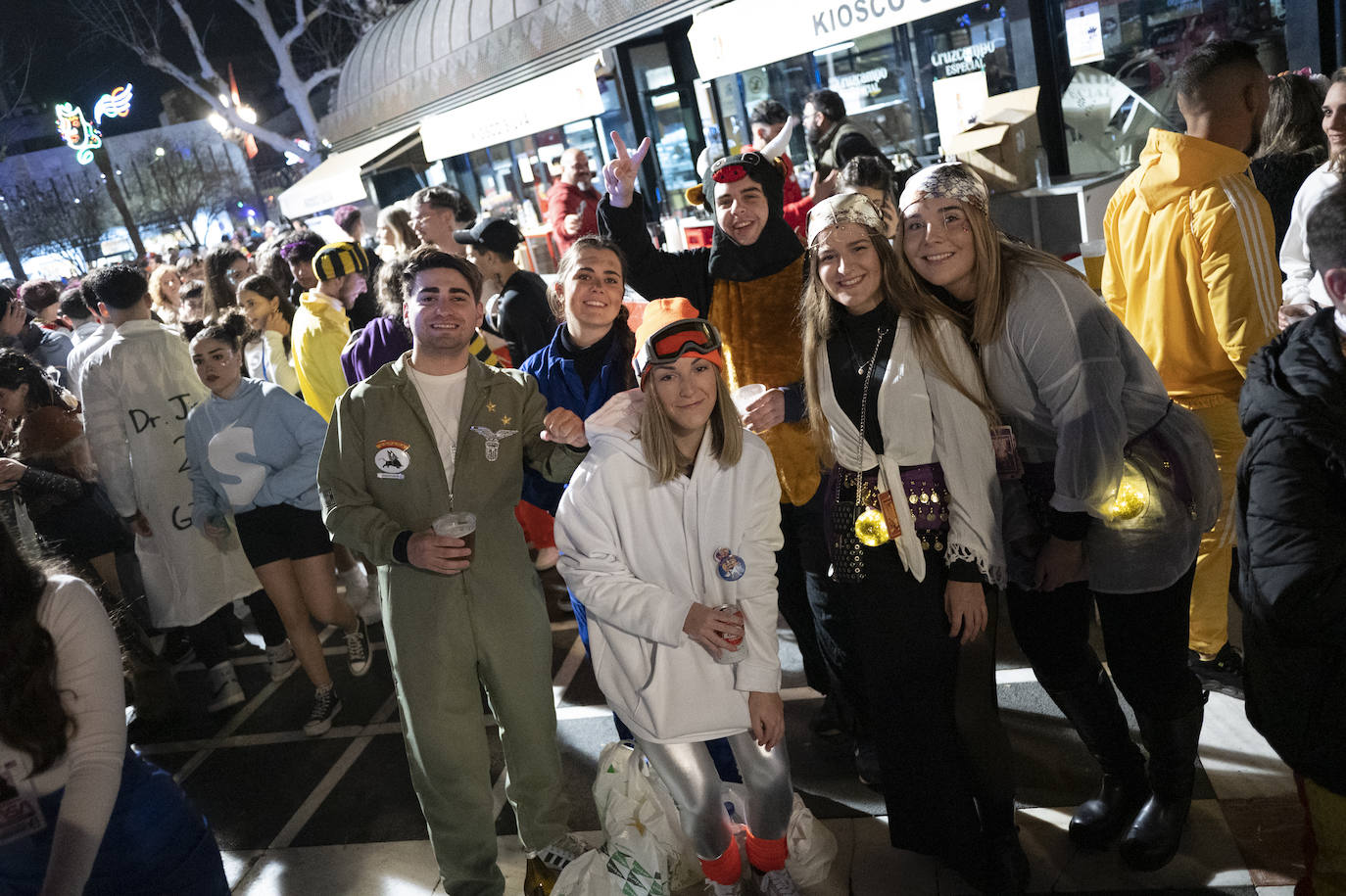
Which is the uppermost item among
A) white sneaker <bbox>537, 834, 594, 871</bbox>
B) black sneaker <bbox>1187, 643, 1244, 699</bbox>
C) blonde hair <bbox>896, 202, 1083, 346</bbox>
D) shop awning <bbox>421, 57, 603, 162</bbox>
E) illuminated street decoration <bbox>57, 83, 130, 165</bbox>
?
illuminated street decoration <bbox>57, 83, 130, 165</bbox>

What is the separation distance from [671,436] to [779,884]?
4.57ft

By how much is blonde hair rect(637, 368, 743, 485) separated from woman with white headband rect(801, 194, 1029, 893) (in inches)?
10.1

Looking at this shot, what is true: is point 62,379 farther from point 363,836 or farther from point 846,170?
point 846,170

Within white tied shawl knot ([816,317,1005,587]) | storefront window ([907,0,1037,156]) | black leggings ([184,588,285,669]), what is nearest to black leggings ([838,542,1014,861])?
white tied shawl knot ([816,317,1005,587])

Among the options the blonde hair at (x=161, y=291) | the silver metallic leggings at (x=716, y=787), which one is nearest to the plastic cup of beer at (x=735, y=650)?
the silver metallic leggings at (x=716, y=787)

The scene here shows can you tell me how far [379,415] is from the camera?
271 cm

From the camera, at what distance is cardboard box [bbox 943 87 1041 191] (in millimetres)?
6246

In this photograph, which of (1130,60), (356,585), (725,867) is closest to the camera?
(725,867)

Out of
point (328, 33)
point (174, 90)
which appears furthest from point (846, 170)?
point (174, 90)

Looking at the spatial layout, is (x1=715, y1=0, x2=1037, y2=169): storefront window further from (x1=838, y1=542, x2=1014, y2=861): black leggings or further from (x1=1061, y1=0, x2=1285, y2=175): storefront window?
(x1=838, y1=542, x2=1014, y2=861): black leggings

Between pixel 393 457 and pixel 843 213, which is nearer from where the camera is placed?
pixel 843 213

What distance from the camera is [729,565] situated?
95.2 inches

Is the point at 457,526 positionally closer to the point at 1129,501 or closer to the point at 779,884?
the point at 779,884

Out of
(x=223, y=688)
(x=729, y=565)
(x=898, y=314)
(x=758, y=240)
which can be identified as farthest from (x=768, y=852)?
(x=223, y=688)
